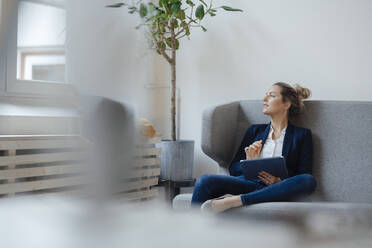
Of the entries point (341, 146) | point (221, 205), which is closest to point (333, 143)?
point (341, 146)

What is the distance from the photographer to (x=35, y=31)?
0.11 meters

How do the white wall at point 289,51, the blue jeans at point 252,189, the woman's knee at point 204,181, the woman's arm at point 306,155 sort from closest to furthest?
the blue jeans at point 252,189
the woman's knee at point 204,181
the woman's arm at point 306,155
the white wall at point 289,51

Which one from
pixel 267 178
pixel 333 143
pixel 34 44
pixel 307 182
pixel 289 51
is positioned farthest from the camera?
pixel 289 51

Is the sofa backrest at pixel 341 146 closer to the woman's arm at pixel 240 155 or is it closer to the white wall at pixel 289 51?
the woman's arm at pixel 240 155

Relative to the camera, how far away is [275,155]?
1.87m

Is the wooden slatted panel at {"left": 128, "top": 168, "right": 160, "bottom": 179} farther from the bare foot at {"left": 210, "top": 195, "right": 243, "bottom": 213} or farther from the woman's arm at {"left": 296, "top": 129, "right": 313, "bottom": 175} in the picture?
the woman's arm at {"left": 296, "top": 129, "right": 313, "bottom": 175}

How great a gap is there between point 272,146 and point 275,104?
0.62 feet

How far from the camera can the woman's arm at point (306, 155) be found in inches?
68.5

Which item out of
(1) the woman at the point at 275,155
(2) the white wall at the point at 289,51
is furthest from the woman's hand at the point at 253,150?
(2) the white wall at the point at 289,51

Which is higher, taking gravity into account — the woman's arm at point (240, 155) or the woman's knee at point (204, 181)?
the woman's arm at point (240, 155)

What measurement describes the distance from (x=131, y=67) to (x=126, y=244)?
0.18 ft

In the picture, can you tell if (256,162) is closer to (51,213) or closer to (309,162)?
(309,162)

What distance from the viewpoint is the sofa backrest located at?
1.63 meters

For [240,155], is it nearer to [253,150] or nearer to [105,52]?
[253,150]
